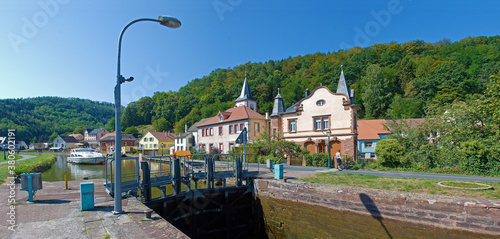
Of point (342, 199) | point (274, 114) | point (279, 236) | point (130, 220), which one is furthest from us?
point (274, 114)

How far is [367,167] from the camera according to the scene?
69.4 feet

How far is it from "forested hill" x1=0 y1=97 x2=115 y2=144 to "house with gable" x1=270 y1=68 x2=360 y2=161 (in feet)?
271

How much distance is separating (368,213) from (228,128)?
32.5m

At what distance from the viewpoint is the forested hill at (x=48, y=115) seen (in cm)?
9163

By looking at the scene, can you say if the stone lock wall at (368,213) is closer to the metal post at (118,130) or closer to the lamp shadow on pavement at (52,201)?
the metal post at (118,130)

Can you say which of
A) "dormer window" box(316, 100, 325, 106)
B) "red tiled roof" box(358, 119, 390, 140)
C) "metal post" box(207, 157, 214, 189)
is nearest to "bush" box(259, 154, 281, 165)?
"dormer window" box(316, 100, 325, 106)

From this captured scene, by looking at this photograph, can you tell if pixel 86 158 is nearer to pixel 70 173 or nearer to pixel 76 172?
pixel 76 172

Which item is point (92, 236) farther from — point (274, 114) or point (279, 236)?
point (274, 114)

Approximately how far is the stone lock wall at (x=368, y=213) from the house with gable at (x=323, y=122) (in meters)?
16.6

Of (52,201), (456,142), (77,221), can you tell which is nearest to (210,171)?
(52,201)

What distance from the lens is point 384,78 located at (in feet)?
200

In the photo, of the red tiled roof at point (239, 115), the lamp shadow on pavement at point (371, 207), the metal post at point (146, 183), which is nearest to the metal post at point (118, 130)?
the metal post at point (146, 183)

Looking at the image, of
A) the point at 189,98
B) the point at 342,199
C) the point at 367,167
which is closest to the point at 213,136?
the point at 367,167

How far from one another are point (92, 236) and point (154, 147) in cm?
6627
